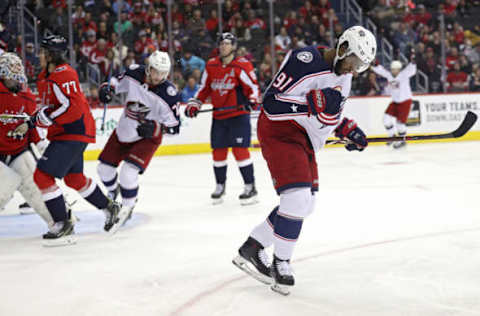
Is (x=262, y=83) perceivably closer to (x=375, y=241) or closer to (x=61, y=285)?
(x=375, y=241)

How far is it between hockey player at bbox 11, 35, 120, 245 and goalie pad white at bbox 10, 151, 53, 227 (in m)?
0.41

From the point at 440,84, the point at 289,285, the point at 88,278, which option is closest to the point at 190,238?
the point at 88,278

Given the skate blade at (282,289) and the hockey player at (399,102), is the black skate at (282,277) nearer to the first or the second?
the skate blade at (282,289)

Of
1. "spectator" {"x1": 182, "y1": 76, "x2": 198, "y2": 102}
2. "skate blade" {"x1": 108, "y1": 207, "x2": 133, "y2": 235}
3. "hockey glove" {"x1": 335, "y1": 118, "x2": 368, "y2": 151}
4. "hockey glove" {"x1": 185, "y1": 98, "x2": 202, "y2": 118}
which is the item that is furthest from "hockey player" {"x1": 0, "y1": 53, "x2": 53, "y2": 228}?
"spectator" {"x1": 182, "y1": 76, "x2": 198, "y2": 102}

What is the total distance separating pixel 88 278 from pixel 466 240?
2.05 m

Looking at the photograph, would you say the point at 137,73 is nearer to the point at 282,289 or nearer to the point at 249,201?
the point at 249,201

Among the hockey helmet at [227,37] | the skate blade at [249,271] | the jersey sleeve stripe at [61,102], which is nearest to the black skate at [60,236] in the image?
the jersey sleeve stripe at [61,102]

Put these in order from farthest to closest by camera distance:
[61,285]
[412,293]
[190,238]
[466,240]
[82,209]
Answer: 1. [82,209]
2. [190,238]
3. [466,240]
4. [61,285]
5. [412,293]

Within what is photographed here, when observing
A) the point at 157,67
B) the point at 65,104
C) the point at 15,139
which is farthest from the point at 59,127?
the point at 157,67

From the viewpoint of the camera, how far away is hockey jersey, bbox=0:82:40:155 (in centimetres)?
406

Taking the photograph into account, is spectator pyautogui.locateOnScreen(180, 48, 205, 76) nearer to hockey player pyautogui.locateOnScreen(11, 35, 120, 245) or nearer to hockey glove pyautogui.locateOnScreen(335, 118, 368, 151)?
hockey player pyautogui.locateOnScreen(11, 35, 120, 245)

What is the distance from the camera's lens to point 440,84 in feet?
35.2

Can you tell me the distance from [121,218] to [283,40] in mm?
7177

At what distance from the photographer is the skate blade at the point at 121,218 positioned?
13.7 ft
